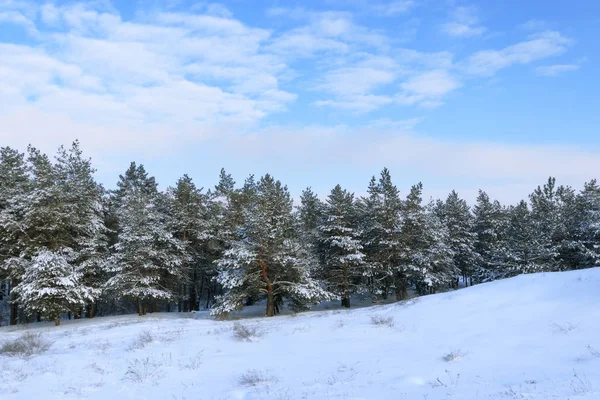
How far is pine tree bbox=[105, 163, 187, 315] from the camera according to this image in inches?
1264

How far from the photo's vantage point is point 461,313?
46.6 feet

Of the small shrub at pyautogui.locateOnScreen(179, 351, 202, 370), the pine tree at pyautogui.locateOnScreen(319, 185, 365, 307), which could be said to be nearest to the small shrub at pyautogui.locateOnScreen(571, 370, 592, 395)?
the small shrub at pyautogui.locateOnScreen(179, 351, 202, 370)

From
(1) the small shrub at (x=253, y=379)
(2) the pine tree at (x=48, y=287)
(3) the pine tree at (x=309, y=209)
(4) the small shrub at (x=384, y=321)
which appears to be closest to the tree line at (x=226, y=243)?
(2) the pine tree at (x=48, y=287)

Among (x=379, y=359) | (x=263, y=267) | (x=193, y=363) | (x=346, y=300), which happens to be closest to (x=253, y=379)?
(x=193, y=363)

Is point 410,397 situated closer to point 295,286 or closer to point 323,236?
point 295,286

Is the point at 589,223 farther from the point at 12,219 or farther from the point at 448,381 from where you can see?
the point at 12,219

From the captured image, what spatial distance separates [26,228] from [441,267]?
120 ft

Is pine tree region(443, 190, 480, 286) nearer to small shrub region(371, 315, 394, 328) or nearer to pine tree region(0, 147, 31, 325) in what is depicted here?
small shrub region(371, 315, 394, 328)

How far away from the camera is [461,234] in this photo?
49.3 meters

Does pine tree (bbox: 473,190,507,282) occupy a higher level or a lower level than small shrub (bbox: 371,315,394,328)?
higher

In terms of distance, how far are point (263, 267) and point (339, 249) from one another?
31.3 ft

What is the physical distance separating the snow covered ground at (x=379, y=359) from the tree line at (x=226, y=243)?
1427 centimetres

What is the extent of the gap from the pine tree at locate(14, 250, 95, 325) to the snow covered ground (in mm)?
13765

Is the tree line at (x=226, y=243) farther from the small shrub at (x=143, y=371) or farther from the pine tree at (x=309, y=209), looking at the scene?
the small shrub at (x=143, y=371)
